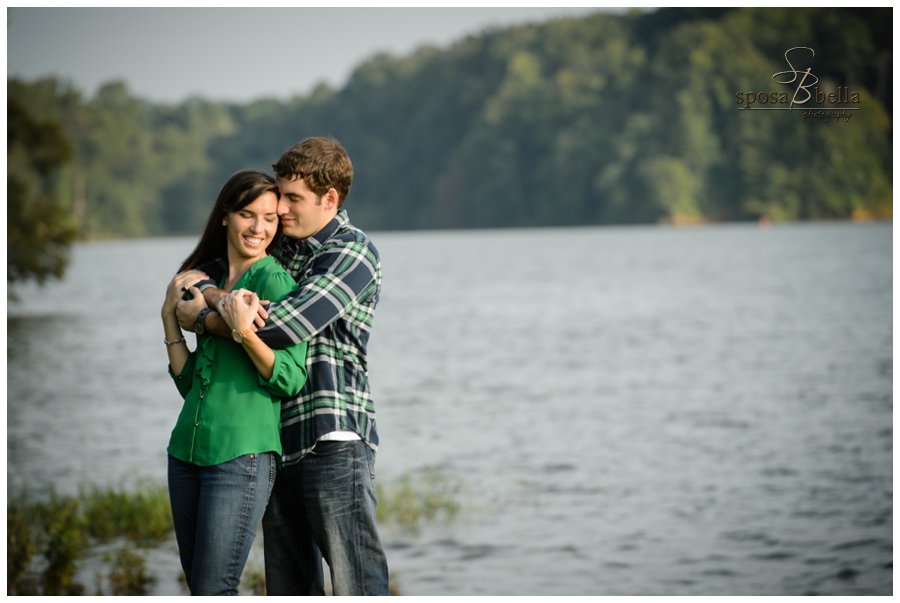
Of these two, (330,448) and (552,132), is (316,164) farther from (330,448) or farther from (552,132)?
(552,132)

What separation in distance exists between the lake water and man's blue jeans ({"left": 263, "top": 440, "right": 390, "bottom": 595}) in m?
5.24

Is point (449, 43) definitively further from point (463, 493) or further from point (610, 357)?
point (463, 493)

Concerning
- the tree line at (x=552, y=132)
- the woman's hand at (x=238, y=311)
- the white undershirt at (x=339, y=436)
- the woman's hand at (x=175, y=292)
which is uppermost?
the tree line at (x=552, y=132)

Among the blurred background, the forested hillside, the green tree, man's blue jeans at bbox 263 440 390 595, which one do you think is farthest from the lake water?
the forested hillside

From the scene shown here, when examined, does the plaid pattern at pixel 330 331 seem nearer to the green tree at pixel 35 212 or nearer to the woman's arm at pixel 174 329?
the woman's arm at pixel 174 329

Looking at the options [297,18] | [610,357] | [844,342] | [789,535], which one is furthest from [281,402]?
[297,18]

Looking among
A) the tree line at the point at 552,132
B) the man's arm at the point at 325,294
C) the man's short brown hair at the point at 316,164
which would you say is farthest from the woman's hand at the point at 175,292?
the tree line at the point at 552,132

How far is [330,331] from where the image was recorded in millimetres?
3227

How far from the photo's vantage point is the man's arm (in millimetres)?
3053

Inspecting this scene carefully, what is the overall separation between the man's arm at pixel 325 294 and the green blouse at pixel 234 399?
0.07 meters

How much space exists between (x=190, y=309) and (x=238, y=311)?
0.25 m

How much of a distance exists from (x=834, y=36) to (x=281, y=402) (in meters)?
71.6

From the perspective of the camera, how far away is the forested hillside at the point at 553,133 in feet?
231

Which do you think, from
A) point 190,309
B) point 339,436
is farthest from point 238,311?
point 339,436
